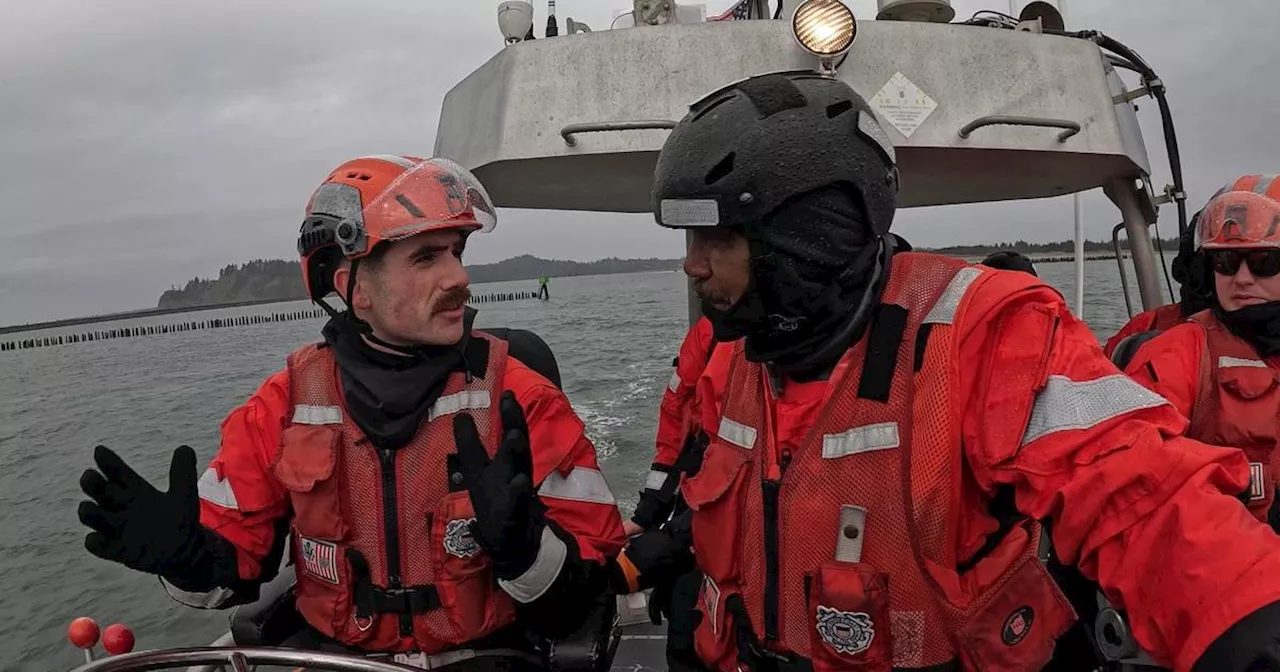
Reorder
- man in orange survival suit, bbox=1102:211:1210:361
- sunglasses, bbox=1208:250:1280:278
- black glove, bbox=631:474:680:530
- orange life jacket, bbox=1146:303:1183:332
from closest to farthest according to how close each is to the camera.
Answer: sunglasses, bbox=1208:250:1280:278 < man in orange survival suit, bbox=1102:211:1210:361 < black glove, bbox=631:474:680:530 < orange life jacket, bbox=1146:303:1183:332

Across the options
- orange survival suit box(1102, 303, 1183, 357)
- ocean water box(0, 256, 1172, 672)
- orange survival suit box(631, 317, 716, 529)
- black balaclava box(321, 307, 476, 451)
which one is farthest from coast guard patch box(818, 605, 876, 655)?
ocean water box(0, 256, 1172, 672)

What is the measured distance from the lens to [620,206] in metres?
4.40

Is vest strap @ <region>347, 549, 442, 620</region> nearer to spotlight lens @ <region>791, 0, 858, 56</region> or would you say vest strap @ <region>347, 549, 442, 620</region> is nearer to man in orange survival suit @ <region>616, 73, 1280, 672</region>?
man in orange survival suit @ <region>616, 73, 1280, 672</region>

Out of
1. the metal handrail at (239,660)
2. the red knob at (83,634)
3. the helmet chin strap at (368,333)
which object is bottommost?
the red knob at (83,634)

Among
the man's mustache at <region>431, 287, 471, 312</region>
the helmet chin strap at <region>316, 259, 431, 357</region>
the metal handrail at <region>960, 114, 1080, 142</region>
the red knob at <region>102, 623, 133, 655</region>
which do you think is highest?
the metal handrail at <region>960, 114, 1080, 142</region>

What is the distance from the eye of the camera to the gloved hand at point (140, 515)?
1768 mm

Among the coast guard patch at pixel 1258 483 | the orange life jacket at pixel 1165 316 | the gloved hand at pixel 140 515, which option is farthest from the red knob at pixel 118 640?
the orange life jacket at pixel 1165 316

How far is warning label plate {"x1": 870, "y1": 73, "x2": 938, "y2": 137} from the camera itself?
2.60 metres

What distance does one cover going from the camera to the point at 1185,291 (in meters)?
3.32

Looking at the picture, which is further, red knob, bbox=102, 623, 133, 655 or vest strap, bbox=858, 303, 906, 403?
red knob, bbox=102, 623, 133, 655

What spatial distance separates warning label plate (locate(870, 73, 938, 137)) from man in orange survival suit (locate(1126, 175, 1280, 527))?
1300 mm

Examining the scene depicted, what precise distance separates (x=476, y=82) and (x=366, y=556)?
6.14 feet

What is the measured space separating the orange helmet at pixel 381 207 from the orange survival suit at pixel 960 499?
104 cm

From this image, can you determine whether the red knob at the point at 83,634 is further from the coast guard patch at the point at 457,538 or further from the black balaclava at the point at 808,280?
the black balaclava at the point at 808,280
